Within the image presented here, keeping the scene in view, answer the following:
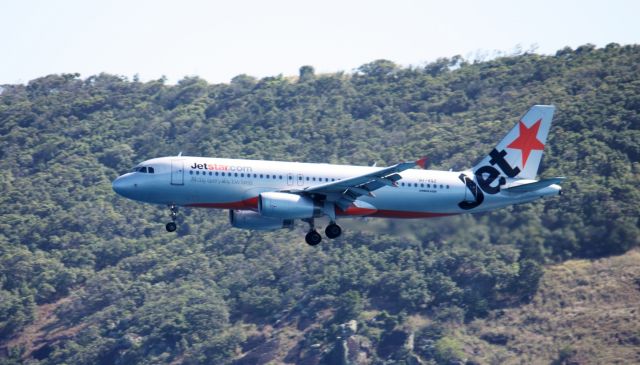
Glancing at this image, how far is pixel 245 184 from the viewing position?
5275 cm

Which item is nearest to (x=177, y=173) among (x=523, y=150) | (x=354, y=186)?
(x=354, y=186)

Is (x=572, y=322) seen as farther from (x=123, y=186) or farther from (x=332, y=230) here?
(x=123, y=186)

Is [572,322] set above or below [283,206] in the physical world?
below

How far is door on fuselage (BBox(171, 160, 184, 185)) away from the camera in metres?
52.4

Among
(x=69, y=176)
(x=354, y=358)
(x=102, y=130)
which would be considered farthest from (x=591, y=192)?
(x=102, y=130)

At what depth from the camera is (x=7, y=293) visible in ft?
314

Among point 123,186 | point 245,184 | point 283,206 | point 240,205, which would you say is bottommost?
point 283,206

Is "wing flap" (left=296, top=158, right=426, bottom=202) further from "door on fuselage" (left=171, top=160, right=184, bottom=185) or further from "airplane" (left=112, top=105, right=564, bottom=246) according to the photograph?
"door on fuselage" (left=171, top=160, right=184, bottom=185)

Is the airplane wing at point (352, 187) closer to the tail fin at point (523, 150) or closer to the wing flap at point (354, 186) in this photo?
the wing flap at point (354, 186)

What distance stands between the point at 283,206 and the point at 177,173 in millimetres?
5854

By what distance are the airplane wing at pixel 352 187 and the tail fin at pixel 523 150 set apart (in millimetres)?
7198

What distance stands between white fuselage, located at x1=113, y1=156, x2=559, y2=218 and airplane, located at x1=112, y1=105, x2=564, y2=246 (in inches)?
2.0

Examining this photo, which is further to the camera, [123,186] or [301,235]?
[301,235]

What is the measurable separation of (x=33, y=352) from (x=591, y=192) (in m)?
50.4
